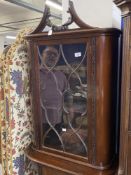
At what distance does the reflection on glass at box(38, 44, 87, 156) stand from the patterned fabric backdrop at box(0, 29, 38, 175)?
7.9 inches

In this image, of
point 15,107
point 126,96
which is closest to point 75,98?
point 126,96

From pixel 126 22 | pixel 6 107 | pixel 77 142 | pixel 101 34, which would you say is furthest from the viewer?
pixel 6 107

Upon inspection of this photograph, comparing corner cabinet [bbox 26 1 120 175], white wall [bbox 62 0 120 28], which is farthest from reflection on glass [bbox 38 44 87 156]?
white wall [bbox 62 0 120 28]

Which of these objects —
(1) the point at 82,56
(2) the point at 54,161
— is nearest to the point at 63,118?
(2) the point at 54,161

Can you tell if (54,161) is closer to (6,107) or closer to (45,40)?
(6,107)

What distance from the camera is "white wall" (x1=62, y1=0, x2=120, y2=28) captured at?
4.48 ft

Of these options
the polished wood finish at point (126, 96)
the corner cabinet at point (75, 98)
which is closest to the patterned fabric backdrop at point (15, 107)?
the corner cabinet at point (75, 98)

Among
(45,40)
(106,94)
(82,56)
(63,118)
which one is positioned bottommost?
(63,118)

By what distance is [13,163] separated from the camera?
1496mm

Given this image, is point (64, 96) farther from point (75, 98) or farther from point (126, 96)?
point (126, 96)

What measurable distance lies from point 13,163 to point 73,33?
36.5 inches

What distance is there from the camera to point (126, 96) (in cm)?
102

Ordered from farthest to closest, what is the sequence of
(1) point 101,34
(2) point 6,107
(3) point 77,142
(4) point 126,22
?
1. (2) point 6,107
2. (3) point 77,142
3. (1) point 101,34
4. (4) point 126,22

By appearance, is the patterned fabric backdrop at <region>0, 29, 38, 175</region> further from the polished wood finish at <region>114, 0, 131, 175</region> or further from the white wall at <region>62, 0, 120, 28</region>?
the polished wood finish at <region>114, 0, 131, 175</region>
